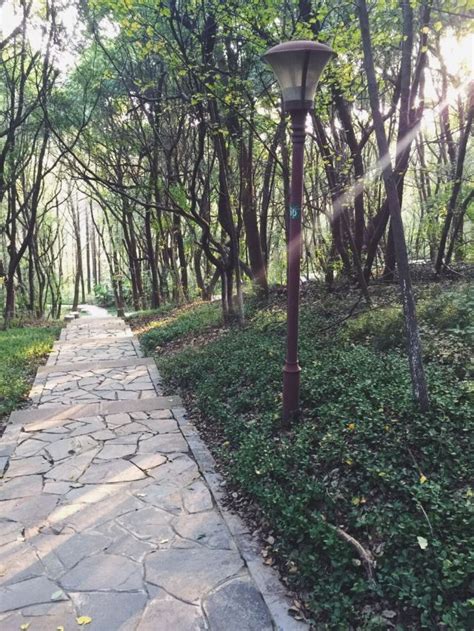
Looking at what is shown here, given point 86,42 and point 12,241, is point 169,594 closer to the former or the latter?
point 86,42

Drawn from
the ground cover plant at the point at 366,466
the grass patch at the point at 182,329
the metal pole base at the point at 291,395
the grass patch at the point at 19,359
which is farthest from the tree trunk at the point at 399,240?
the grass patch at the point at 182,329

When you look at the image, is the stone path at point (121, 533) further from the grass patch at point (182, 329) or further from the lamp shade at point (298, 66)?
the grass patch at point (182, 329)

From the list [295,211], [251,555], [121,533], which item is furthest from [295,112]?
[121,533]

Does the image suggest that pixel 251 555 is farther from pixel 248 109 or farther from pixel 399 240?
pixel 248 109

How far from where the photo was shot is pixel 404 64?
5.11m

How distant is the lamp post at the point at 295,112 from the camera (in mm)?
3678

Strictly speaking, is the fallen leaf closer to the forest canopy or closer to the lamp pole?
the lamp pole

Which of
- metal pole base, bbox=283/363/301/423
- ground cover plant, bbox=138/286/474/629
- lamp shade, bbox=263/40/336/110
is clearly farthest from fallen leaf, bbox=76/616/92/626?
lamp shade, bbox=263/40/336/110

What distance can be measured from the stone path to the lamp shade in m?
3.10

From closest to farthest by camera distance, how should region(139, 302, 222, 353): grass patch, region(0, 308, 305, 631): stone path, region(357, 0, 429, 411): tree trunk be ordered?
region(0, 308, 305, 631): stone path, region(357, 0, 429, 411): tree trunk, region(139, 302, 222, 353): grass patch

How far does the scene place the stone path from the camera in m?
2.43

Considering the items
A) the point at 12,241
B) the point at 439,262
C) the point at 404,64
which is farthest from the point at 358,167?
the point at 12,241

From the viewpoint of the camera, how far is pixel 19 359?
7949 millimetres

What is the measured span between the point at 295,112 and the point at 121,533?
336 cm
